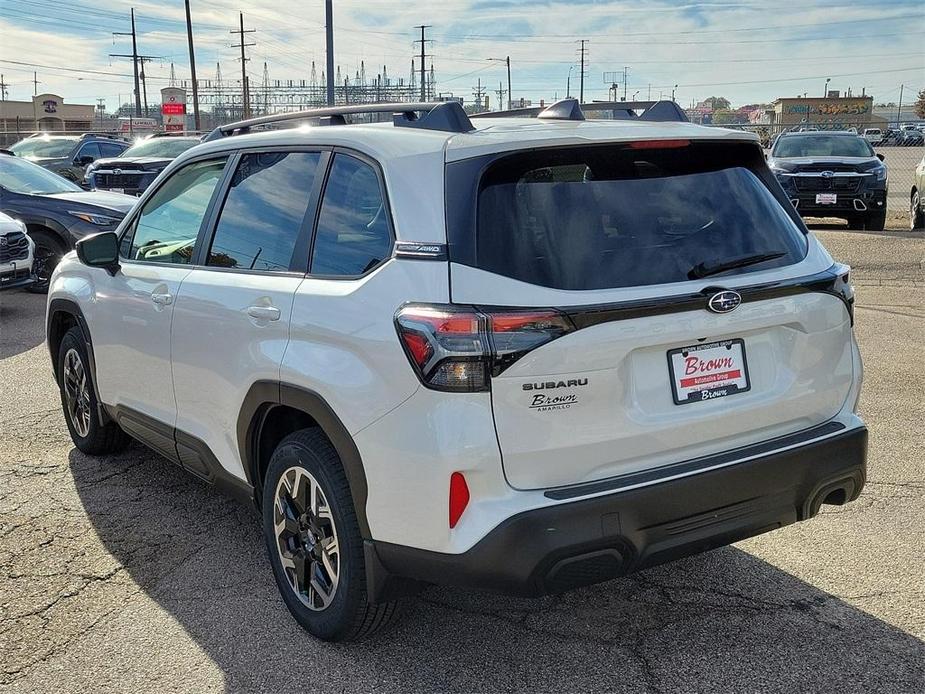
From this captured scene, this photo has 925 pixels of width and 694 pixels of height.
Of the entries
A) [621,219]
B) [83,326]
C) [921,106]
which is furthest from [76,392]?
[921,106]

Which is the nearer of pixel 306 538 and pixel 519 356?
pixel 519 356

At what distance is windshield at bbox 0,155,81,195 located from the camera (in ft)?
38.7

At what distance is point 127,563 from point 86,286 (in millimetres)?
1625

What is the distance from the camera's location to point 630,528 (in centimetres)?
281

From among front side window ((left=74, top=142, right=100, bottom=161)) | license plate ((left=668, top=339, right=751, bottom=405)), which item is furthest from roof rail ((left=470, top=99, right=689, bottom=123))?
front side window ((left=74, top=142, right=100, bottom=161))

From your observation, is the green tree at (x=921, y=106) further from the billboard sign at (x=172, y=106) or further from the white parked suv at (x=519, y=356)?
the white parked suv at (x=519, y=356)

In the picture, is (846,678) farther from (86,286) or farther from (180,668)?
(86,286)

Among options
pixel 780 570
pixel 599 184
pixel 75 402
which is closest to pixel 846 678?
pixel 780 570

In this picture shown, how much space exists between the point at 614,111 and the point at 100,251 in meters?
2.55

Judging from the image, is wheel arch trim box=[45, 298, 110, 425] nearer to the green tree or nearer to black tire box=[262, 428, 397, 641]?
black tire box=[262, 428, 397, 641]

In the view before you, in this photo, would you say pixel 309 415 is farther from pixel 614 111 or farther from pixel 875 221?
pixel 875 221

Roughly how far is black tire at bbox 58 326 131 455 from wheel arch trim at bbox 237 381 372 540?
1.87 m

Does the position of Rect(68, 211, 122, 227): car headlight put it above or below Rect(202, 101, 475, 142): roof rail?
below

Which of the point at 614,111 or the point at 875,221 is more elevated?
the point at 614,111
